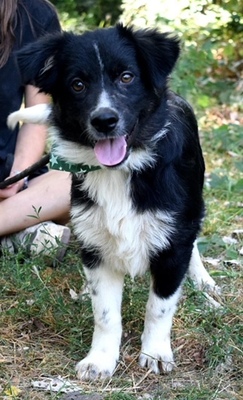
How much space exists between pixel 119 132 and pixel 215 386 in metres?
1.02

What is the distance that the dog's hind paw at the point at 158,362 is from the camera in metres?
2.98

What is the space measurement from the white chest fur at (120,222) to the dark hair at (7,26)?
1350 mm

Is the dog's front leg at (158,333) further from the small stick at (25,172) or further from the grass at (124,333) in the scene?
the small stick at (25,172)

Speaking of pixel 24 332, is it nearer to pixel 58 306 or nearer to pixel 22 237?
pixel 58 306

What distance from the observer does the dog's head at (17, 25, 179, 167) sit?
2729mm

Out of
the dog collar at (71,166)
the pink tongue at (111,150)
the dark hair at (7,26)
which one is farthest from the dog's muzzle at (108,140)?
the dark hair at (7,26)

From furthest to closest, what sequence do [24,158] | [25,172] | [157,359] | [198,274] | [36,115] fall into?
[24,158] < [25,172] < [198,274] < [36,115] < [157,359]

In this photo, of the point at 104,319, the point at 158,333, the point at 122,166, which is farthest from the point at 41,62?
the point at 158,333

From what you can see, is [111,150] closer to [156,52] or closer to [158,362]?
Answer: [156,52]

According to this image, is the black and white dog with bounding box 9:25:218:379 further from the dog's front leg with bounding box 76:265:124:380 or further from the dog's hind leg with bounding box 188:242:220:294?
the dog's hind leg with bounding box 188:242:220:294

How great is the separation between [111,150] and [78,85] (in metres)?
0.27

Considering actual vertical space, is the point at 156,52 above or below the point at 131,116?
above

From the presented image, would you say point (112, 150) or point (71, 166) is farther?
point (71, 166)

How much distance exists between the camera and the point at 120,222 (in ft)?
9.55
